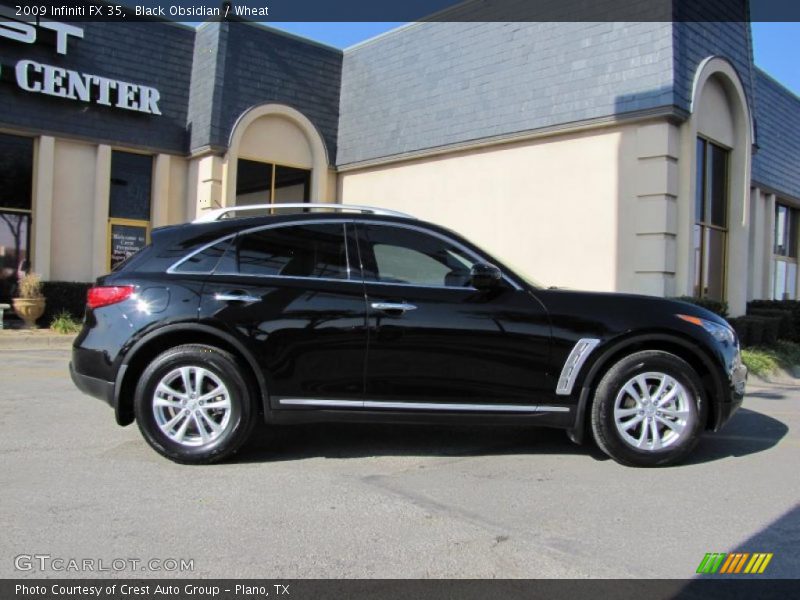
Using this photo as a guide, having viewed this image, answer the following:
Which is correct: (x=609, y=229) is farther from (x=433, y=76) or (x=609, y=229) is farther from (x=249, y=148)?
(x=249, y=148)

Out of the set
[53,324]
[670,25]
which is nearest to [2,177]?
[53,324]

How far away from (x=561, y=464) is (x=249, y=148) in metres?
12.3

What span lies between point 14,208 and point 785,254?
777 inches

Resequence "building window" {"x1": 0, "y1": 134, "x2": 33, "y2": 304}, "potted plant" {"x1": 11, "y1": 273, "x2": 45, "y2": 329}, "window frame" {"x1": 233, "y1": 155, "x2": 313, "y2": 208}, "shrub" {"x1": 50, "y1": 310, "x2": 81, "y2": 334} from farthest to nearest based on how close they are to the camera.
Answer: "window frame" {"x1": 233, "y1": 155, "x2": 313, "y2": 208}
"building window" {"x1": 0, "y1": 134, "x2": 33, "y2": 304}
"potted plant" {"x1": 11, "y1": 273, "x2": 45, "y2": 329}
"shrub" {"x1": 50, "y1": 310, "x2": 81, "y2": 334}

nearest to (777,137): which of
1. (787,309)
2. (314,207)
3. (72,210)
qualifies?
(787,309)

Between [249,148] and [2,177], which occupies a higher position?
[249,148]

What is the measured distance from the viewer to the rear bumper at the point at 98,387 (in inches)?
183

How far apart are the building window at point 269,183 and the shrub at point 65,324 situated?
427 centimetres

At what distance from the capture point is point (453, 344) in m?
4.66

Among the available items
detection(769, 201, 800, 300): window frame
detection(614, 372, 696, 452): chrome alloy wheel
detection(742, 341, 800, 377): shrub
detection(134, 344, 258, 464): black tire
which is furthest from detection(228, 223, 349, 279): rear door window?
detection(769, 201, 800, 300): window frame

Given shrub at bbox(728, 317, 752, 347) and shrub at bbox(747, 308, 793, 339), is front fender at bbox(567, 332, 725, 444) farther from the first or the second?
shrub at bbox(747, 308, 793, 339)

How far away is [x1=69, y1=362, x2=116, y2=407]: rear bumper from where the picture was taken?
15.3 feet

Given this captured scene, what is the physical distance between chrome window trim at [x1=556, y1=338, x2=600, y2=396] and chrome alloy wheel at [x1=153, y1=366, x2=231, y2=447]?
2.34 m

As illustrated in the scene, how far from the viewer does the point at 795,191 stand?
59.9 ft
